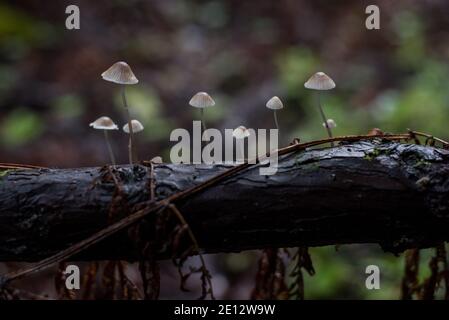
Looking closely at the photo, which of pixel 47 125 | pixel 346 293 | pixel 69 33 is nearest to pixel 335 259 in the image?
pixel 346 293

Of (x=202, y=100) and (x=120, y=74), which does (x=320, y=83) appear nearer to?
(x=202, y=100)

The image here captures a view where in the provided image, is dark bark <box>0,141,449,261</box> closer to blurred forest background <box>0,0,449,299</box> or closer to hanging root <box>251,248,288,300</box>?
hanging root <box>251,248,288,300</box>

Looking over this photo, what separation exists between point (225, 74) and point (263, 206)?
18.6 ft

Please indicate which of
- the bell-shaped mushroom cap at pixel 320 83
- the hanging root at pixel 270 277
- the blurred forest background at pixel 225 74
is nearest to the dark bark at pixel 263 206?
the bell-shaped mushroom cap at pixel 320 83

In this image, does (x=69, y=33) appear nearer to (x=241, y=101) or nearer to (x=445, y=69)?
(x=241, y=101)

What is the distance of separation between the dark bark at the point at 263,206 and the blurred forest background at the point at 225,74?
2.45m

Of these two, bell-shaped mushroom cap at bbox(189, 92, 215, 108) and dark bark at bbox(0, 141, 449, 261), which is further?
bell-shaped mushroom cap at bbox(189, 92, 215, 108)

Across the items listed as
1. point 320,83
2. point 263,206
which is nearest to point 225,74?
point 320,83

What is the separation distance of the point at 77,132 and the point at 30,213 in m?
4.45

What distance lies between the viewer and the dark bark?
61.0 inches

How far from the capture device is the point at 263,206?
156cm

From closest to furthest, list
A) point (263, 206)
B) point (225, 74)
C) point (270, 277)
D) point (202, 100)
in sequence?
point (263, 206) → point (202, 100) → point (270, 277) → point (225, 74)

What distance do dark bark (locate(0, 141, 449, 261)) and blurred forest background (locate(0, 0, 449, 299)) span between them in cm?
245

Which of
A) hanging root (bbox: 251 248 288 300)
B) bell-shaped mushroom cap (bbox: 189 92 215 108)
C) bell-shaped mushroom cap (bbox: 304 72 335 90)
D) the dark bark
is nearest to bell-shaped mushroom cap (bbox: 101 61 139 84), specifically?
bell-shaped mushroom cap (bbox: 189 92 215 108)
